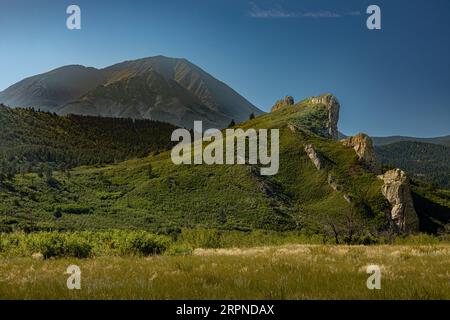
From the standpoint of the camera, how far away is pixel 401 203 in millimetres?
131250

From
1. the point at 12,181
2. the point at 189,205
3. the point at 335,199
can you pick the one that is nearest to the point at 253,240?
the point at 189,205

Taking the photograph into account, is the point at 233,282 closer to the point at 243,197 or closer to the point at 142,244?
the point at 142,244

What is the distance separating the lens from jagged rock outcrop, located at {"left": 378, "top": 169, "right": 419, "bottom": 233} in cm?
13038

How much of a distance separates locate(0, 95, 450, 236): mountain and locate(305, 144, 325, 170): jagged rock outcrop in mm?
332

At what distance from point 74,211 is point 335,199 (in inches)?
2719

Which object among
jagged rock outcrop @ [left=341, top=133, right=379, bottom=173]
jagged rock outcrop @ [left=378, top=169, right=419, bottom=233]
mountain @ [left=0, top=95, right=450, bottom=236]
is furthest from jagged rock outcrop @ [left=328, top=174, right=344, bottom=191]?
jagged rock outcrop @ [left=341, top=133, right=379, bottom=173]

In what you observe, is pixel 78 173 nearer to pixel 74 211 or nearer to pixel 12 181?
pixel 12 181

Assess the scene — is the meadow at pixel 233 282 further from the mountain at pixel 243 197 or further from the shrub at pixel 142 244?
the mountain at pixel 243 197

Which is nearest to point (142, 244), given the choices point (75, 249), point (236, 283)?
point (75, 249)

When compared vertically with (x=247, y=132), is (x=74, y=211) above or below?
below

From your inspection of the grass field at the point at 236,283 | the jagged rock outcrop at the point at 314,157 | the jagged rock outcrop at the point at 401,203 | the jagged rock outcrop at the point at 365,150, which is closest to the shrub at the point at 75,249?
the grass field at the point at 236,283

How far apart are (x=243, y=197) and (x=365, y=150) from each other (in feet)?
159

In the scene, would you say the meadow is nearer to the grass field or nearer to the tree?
the grass field
